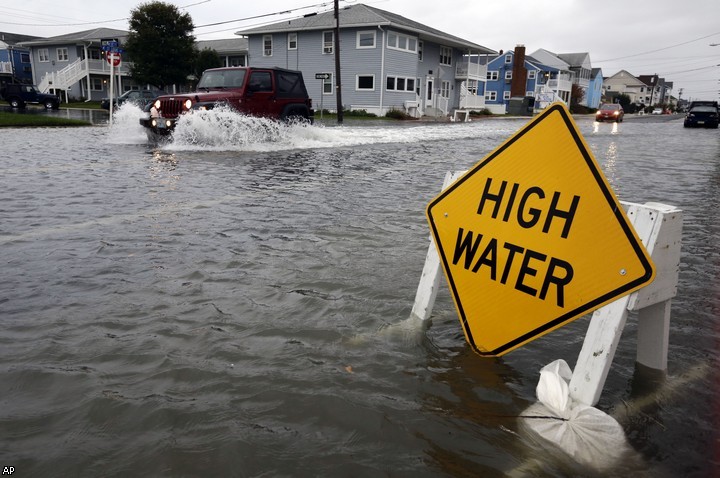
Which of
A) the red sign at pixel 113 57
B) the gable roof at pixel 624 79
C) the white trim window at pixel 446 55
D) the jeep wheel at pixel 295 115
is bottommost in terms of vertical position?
the jeep wheel at pixel 295 115

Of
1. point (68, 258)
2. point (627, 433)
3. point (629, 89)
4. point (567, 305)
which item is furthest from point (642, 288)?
point (629, 89)

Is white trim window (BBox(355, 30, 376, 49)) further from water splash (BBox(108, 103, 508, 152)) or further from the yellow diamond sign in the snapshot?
the yellow diamond sign

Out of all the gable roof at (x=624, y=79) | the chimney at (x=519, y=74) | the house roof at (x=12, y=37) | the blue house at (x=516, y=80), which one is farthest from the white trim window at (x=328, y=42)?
the gable roof at (x=624, y=79)

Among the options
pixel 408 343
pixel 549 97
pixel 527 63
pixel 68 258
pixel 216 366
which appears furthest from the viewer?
pixel 527 63

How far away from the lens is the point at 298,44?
138 ft

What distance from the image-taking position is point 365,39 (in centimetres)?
3875

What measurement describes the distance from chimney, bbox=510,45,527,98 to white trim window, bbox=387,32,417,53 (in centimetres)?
3490

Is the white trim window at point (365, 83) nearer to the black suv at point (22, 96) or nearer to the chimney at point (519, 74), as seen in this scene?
the black suv at point (22, 96)

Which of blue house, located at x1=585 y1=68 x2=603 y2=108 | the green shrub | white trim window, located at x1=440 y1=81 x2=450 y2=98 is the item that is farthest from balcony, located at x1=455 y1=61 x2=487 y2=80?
blue house, located at x1=585 y1=68 x2=603 y2=108

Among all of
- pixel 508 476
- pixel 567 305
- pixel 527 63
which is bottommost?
pixel 508 476

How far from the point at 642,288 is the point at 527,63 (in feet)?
261

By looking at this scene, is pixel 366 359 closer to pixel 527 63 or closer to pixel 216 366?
pixel 216 366

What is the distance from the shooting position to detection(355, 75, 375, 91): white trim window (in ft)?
128

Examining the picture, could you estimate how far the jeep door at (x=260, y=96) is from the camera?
1505 cm
